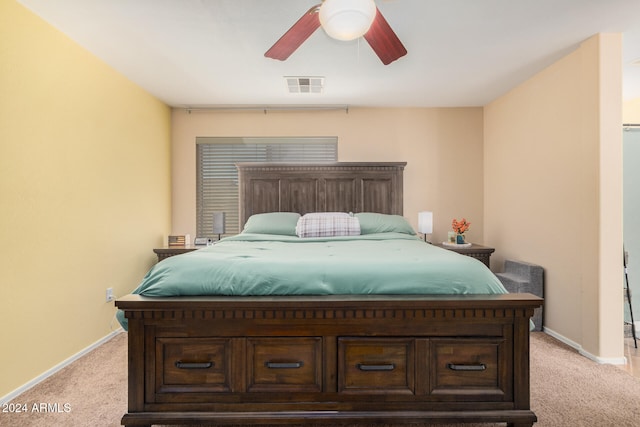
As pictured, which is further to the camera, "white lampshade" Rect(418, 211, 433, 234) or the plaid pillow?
"white lampshade" Rect(418, 211, 433, 234)

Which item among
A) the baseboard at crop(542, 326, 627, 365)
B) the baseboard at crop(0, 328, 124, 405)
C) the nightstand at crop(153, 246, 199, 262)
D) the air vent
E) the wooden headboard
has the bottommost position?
the baseboard at crop(0, 328, 124, 405)

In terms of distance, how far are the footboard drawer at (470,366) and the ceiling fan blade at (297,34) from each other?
1744 millimetres

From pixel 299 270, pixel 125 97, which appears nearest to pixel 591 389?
pixel 299 270

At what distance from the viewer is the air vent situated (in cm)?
332

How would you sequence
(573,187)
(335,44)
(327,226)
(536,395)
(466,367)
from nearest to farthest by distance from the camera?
1. (466,367)
2. (536,395)
3. (335,44)
4. (573,187)
5. (327,226)

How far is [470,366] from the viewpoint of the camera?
5.26ft

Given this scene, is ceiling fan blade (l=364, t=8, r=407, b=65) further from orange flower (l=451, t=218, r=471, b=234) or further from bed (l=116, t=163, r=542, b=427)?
orange flower (l=451, t=218, r=471, b=234)

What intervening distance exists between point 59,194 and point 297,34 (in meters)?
2.10

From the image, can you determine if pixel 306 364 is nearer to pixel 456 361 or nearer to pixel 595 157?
pixel 456 361

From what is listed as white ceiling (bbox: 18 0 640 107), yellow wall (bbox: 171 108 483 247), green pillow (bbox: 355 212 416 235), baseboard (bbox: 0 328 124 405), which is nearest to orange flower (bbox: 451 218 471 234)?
yellow wall (bbox: 171 108 483 247)

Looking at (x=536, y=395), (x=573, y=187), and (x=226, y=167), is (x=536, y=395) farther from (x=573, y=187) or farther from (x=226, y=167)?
(x=226, y=167)

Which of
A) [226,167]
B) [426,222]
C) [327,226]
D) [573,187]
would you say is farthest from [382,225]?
[226,167]

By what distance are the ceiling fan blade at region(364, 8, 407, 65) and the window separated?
2.30m

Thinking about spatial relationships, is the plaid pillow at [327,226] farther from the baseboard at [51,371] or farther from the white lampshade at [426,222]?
the baseboard at [51,371]
